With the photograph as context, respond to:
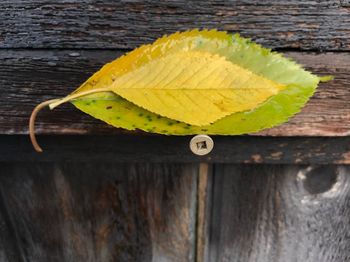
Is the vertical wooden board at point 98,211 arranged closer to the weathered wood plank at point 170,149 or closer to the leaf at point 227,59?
the weathered wood plank at point 170,149

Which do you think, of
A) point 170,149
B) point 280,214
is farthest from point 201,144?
point 280,214

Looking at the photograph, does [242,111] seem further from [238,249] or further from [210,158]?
[238,249]

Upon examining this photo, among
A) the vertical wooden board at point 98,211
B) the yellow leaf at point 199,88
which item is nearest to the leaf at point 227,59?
the yellow leaf at point 199,88

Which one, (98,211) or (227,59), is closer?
(227,59)

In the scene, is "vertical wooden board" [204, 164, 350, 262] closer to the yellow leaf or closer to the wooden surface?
the wooden surface

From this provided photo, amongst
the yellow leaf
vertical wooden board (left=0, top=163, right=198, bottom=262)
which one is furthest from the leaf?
vertical wooden board (left=0, top=163, right=198, bottom=262)

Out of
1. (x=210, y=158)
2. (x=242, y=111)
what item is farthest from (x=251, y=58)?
(x=210, y=158)

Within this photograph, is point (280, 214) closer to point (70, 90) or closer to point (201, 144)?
point (201, 144)
